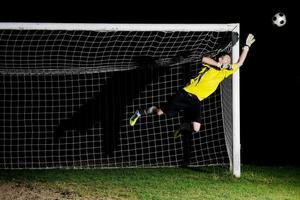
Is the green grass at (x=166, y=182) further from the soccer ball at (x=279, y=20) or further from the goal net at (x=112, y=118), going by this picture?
the soccer ball at (x=279, y=20)

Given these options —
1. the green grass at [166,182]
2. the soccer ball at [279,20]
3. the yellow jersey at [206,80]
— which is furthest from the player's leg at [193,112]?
the soccer ball at [279,20]

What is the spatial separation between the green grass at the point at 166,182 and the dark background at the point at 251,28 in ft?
19.5

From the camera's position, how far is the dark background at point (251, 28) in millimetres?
15336

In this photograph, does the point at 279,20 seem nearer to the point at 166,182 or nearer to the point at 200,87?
the point at 200,87

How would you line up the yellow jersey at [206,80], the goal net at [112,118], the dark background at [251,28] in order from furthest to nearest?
the dark background at [251,28] < the goal net at [112,118] < the yellow jersey at [206,80]

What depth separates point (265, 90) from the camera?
16344mm

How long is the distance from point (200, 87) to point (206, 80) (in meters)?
0.17

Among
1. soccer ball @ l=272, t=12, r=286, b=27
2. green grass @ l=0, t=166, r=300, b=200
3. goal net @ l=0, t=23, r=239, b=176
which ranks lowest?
green grass @ l=0, t=166, r=300, b=200

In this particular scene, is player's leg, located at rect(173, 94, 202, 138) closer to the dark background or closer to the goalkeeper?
the goalkeeper

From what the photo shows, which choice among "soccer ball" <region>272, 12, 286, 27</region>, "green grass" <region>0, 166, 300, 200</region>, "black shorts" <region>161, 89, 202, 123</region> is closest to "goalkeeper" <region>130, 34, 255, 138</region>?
"black shorts" <region>161, 89, 202, 123</region>

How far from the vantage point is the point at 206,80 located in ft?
24.0

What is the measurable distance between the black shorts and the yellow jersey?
0.31 feet

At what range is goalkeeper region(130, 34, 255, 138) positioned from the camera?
23.6ft

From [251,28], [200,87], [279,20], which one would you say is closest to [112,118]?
[200,87]
